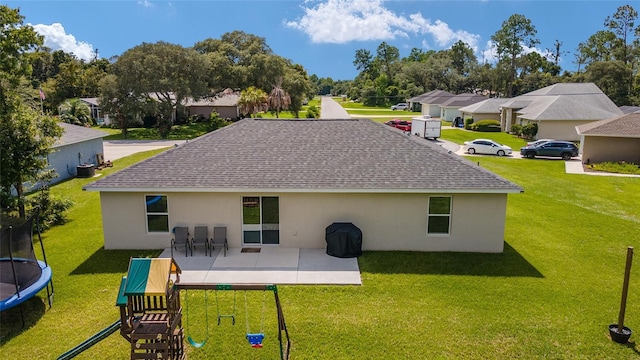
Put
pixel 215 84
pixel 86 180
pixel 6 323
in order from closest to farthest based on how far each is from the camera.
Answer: pixel 6 323
pixel 86 180
pixel 215 84

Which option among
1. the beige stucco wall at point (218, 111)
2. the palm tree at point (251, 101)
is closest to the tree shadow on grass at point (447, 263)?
the palm tree at point (251, 101)

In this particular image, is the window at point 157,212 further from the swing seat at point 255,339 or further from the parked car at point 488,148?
the parked car at point 488,148

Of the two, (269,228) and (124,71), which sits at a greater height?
(124,71)

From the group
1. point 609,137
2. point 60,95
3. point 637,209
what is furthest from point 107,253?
point 60,95

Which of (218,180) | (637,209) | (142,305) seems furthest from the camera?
(637,209)

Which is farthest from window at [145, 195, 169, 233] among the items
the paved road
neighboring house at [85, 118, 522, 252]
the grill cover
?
the paved road

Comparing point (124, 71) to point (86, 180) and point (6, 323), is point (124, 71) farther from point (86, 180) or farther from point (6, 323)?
point (6, 323)

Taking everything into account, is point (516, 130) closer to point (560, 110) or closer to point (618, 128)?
point (560, 110)
